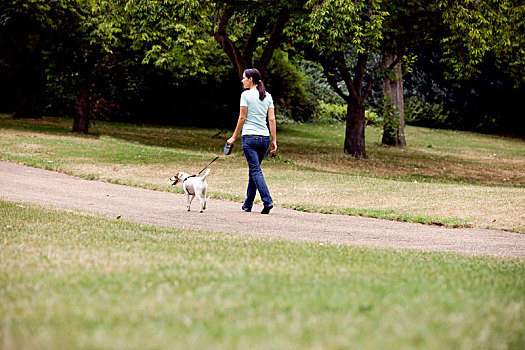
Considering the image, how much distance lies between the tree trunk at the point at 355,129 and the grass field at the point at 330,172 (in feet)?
2.45

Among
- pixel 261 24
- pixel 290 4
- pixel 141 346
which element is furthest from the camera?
pixel 261 24

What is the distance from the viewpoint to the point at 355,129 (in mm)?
25188

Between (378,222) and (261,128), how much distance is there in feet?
8.69

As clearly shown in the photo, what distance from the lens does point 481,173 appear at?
2400cm

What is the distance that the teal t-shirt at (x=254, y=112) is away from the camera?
10.3 m

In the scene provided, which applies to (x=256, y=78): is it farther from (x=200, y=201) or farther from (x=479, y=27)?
(x=479, y=27)

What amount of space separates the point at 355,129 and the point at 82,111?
13929 mm

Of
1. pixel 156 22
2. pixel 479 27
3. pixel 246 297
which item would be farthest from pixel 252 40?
pixel 246 297

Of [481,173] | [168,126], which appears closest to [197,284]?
[481,173]

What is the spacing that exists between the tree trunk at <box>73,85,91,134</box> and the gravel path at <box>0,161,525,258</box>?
1723 cm

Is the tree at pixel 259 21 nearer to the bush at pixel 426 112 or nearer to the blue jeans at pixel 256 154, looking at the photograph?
the blue jeans at pixel 256 154

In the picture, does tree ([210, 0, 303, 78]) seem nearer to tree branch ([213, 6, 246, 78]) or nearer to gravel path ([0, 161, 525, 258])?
tree branch ([213, 6, 246, 78])

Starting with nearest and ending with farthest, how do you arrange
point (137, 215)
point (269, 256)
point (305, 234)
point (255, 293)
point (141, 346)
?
point (141, 346) < point (255, 293) < point (269, 256) < point (305, 234) < point (137, 215)

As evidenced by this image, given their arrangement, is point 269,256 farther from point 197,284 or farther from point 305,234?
point 305,234
